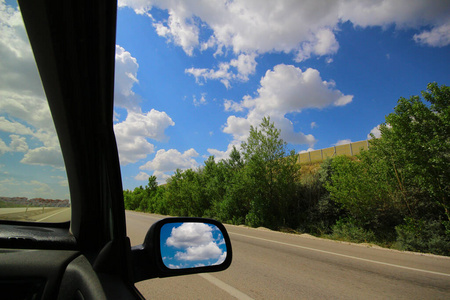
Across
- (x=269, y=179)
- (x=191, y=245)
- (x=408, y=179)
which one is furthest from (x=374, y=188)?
(x=191, y=245)

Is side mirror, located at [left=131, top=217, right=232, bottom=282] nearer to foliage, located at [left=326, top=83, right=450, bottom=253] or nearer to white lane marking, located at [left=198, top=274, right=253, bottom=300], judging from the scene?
white lane marking, located at [left=198, top=274, right=253, bottom=300]

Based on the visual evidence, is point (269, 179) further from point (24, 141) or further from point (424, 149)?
point (24, 141)

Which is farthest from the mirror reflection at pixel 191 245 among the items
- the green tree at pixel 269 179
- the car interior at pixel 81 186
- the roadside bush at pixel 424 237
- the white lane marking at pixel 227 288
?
the green tree at pixel 269 179

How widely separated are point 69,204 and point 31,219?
0.69ft

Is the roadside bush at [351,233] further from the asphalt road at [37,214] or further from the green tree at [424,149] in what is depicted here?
the asphalt road at [37,214]

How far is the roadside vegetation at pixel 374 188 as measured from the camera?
10771mm

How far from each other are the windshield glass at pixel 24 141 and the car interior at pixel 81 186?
0.18 ft

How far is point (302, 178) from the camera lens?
834 inches

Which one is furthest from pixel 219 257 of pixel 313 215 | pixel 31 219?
pixel 313 215

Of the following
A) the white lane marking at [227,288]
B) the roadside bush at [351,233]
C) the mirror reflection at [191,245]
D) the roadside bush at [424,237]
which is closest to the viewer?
the mirror reflection at [191,245]

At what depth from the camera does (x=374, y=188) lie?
13.2 meters

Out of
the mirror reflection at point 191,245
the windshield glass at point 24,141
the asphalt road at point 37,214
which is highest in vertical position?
the windshield glass at point 24,141

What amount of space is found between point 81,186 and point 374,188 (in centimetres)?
1499

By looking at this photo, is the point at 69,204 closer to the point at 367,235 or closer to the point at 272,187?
the point at 367,235
